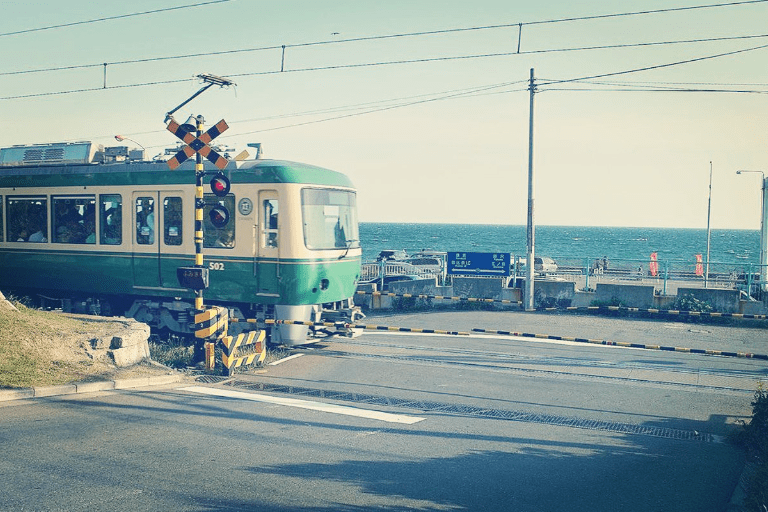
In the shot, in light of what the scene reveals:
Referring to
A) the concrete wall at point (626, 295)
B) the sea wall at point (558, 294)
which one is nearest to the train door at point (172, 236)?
the sea wall at point (558, 294)

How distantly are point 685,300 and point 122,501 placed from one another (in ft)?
58.5

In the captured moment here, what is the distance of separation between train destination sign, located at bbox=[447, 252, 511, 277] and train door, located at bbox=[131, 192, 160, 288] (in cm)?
1051

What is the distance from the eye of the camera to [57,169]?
1678 cm

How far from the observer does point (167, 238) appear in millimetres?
15062

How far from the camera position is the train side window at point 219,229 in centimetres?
1447

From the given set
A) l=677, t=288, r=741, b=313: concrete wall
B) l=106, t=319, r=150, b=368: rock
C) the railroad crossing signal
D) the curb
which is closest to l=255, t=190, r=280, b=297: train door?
the railroad crossing signal

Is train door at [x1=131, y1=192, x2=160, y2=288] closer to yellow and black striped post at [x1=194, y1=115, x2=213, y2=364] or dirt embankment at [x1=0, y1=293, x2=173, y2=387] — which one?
dirt embankment at [x1=0, y1=293, x2=173, y2=387]

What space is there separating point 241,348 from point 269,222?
8.53 feet

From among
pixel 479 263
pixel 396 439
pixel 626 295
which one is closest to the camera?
pixel 396 439

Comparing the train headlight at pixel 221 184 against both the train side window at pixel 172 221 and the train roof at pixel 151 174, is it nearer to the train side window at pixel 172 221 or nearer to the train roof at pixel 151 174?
the train roof at pixel 151 174

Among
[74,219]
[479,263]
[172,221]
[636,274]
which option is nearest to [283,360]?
[172,221]

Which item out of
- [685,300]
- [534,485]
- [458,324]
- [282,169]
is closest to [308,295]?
[282,169]

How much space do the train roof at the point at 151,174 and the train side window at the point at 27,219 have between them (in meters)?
0.40

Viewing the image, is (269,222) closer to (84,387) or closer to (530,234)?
(84,387)
